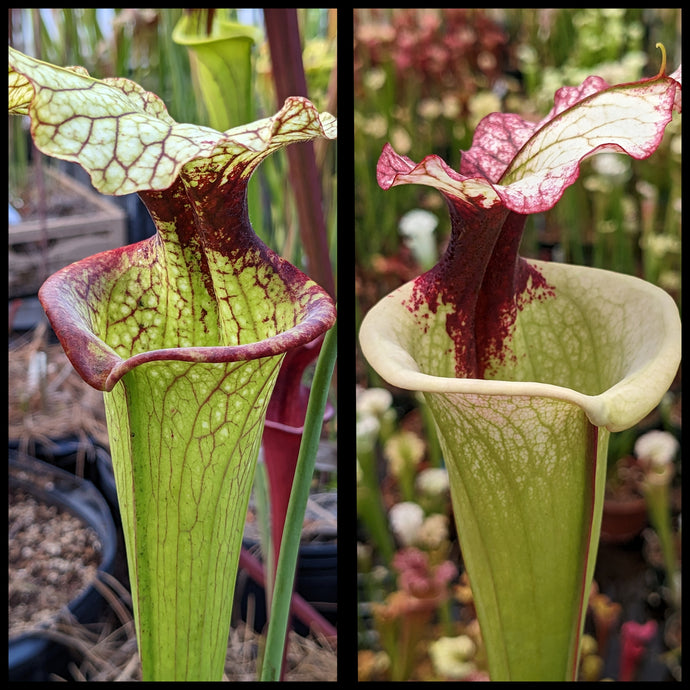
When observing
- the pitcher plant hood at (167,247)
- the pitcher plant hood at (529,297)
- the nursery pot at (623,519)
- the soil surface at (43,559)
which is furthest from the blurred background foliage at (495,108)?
the pitcher plant hood at (167,247)

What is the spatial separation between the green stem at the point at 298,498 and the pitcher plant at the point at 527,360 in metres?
0.04

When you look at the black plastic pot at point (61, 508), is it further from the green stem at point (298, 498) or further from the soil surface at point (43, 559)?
the green stem at point (298, 498)

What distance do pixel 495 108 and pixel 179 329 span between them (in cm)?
128

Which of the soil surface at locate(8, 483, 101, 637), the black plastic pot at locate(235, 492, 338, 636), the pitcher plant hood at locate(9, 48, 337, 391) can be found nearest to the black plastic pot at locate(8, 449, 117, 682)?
the soil surface at locate(8, 483, 101, 637)

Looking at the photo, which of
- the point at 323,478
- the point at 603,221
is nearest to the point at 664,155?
the point at 603,221

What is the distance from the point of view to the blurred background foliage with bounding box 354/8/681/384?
1.74 metres

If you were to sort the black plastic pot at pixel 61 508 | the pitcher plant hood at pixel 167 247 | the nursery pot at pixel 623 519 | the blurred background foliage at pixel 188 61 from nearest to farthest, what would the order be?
1. the pitcher plant hood at pixel 167 247
2. the blurred background foliage at pixel 188 61
3. the black plastic pot at pixel 61 508
4. the nursery pot at pixel 623 519

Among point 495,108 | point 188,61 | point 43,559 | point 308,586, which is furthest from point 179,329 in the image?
point 495,108

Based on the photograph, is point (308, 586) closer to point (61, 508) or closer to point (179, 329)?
point (61, 508)

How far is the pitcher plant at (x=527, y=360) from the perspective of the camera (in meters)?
0.47

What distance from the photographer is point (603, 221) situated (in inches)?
68.3

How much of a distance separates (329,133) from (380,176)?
1.6 inches

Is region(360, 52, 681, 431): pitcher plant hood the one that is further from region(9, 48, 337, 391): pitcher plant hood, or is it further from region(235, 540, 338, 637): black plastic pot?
region(235, 540, 338, 637): black plastic pot

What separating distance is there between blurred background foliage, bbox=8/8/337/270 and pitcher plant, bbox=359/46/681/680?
0.93 feet
